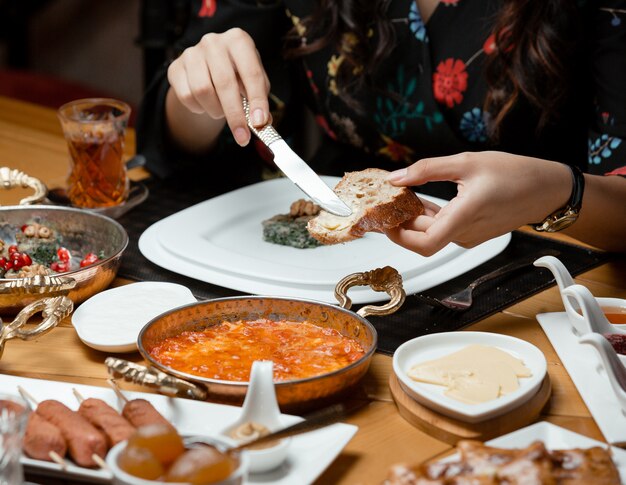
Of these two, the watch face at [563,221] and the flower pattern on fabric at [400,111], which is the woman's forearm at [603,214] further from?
the flower pattern on fabric at [400,111]

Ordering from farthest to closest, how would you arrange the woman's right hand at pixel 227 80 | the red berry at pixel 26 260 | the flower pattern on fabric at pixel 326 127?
the flower pattern on fabric at pixel 326 127 < the woman's right hand at pixel 227 80 < the red berry at pixel 26 260

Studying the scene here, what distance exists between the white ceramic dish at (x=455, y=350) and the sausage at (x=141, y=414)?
37cm

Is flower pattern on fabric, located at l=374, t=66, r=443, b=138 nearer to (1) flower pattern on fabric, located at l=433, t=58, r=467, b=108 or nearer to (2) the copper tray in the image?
(1) flower pattern on fabric, located at l=433, t=58, r=467, b=108

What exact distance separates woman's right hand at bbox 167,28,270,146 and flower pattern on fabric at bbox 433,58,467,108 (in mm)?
611

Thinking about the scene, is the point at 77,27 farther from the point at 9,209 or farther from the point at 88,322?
the point at 88,322

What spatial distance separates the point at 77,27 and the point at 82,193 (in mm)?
3735

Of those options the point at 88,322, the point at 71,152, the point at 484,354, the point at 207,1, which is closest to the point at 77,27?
the point at 207,1

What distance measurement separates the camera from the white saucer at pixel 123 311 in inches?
60.4

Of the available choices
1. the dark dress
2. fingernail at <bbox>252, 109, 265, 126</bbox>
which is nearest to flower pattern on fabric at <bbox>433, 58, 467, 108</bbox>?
the dark dress

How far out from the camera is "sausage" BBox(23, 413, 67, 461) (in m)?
1.15

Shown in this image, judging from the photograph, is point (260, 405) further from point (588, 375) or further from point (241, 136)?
point (241, 136)

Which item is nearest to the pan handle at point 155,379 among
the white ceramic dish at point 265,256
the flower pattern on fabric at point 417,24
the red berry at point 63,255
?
the white ceramic dish at point 265,256

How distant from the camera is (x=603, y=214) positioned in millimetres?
1952

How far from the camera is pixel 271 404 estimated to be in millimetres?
1237
